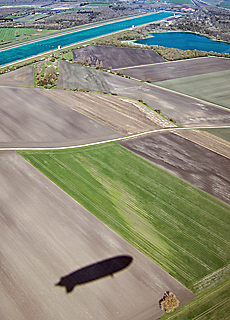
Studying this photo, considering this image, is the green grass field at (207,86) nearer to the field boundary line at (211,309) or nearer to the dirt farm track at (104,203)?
the dirt farm track at (104,203)

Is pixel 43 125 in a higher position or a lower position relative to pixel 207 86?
lower

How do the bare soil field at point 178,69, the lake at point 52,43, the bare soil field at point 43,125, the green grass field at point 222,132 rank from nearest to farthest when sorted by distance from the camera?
the bare soil field at point 43,125
the green grass field at point 222,132
the bare soil field at point 178,69
the lake at point 52,43

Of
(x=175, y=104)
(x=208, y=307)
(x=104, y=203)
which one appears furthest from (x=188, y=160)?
(x=175, y=104)

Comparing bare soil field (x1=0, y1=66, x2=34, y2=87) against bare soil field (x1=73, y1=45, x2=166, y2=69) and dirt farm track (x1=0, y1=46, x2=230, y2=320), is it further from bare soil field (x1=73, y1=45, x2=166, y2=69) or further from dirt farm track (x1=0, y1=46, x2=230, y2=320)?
bare soil field (x1=73, y1=45, x2=166, y2=69)

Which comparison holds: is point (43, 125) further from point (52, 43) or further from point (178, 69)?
point (52, 43)

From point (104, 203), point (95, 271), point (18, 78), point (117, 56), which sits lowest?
point (95, 271)

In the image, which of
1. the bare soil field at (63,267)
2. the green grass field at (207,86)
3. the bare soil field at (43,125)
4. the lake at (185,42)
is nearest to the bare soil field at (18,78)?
the bare soil field at (43,125)

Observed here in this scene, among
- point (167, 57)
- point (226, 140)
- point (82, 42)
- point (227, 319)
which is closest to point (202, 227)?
point (227, 319)

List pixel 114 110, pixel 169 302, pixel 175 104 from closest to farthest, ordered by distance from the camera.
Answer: pixel 169 302 < pixel 114 110 < pixel 175 104
